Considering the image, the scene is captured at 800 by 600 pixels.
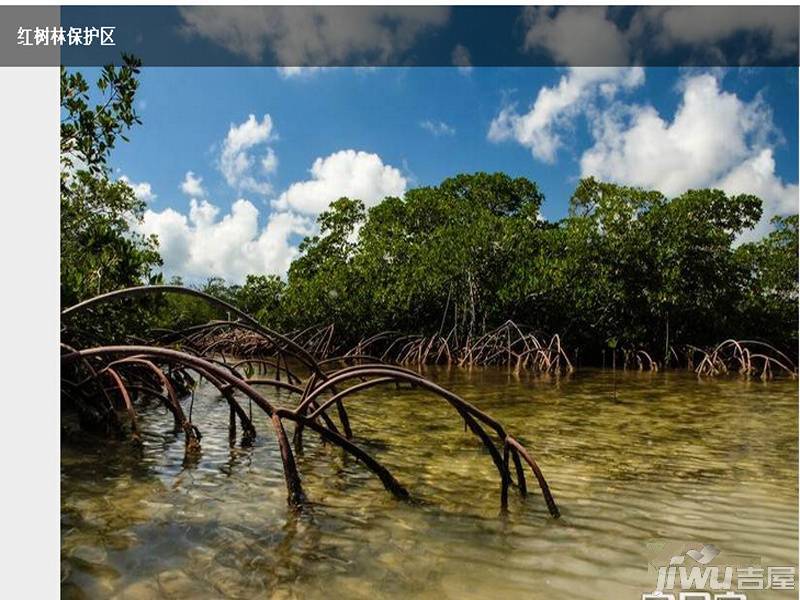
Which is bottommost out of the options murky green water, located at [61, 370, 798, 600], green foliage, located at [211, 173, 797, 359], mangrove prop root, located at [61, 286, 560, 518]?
murky green water, located at [61, 370, 798, 600]

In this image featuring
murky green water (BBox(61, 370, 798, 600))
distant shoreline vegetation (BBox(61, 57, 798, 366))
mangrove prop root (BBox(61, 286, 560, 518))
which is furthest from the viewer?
distant shoreline vegetation (BBox(61, 57, 798, 366))

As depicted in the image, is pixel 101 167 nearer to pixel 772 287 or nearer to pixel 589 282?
pixel 589 282

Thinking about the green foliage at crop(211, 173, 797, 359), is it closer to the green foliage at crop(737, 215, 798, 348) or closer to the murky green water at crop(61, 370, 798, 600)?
the green foliage at crop(737, 215, 798, 348)

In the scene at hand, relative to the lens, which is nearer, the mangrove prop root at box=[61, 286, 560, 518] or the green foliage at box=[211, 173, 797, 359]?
the mangrove prop root at box=[61, 286, 560, 518]

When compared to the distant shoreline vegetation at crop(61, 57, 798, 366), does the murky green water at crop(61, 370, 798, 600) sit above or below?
below

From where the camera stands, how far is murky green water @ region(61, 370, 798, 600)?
2.03 m

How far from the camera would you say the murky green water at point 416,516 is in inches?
80.0

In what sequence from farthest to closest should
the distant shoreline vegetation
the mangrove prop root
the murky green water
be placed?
1. the distant shoreline vegetation
2. the mangrove prop root
3. the murky green water

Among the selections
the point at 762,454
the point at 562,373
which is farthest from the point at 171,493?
the point at 562,373

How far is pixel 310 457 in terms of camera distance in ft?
12.1

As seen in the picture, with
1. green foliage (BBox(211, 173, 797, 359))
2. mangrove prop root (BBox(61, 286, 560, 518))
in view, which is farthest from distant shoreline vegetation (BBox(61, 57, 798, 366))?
mangrove prop root (BBox(61, 286, 560, 518))

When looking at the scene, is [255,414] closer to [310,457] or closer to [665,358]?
[310,457]

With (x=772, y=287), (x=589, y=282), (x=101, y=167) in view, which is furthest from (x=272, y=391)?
(x=772, y=287)

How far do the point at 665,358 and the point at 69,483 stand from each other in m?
12.7
